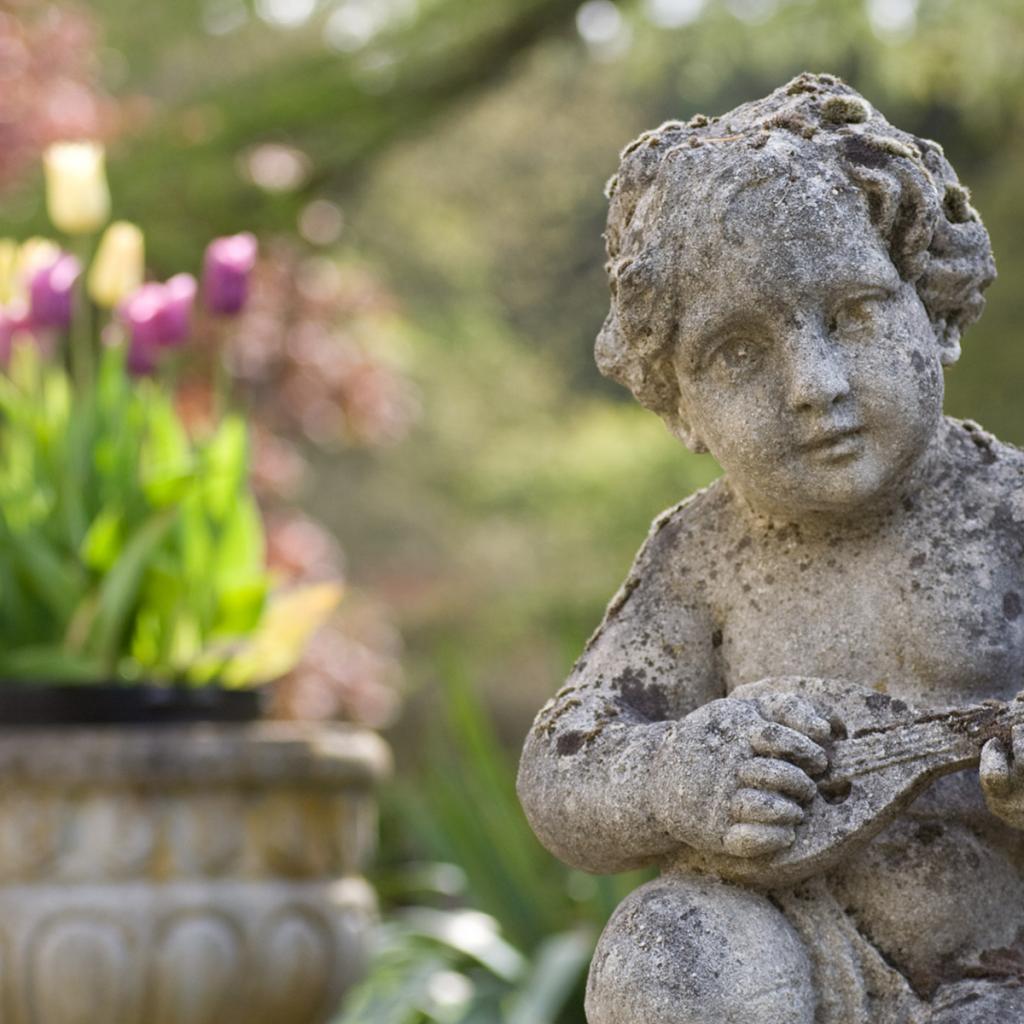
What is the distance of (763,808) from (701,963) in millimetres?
152

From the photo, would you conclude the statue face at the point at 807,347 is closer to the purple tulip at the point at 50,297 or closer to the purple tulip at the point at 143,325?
the purple tulip at the point at 143,325

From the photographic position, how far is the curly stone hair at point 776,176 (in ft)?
5.43

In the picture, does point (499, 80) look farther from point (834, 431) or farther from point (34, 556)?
point (834, 431)

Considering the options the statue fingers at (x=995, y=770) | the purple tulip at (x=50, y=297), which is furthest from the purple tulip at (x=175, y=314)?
the statue fingers at (x=995, y=770)

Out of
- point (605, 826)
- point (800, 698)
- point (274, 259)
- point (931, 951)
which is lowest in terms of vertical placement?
point (931, 951)

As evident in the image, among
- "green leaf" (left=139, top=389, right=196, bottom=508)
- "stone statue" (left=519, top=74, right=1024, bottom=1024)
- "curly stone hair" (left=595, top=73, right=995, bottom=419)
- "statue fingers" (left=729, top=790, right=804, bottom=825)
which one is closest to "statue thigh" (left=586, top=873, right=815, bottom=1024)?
"stone statue" (left=519, top=74, right=1024, bottom=1024)

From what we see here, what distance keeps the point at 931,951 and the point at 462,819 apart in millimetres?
2757

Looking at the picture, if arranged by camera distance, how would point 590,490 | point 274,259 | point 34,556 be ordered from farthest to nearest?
point 590,490 < point 274,259 < point 34,556

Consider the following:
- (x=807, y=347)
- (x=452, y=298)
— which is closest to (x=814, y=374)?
(x=807, y=347)

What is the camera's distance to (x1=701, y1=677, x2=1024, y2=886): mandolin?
5.05 ft

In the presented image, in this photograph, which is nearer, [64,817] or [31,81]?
[64,817]

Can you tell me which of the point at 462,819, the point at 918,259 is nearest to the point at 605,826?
the point at 918,259

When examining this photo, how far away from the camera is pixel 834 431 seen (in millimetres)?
1624

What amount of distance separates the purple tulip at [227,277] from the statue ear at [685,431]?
216cm
